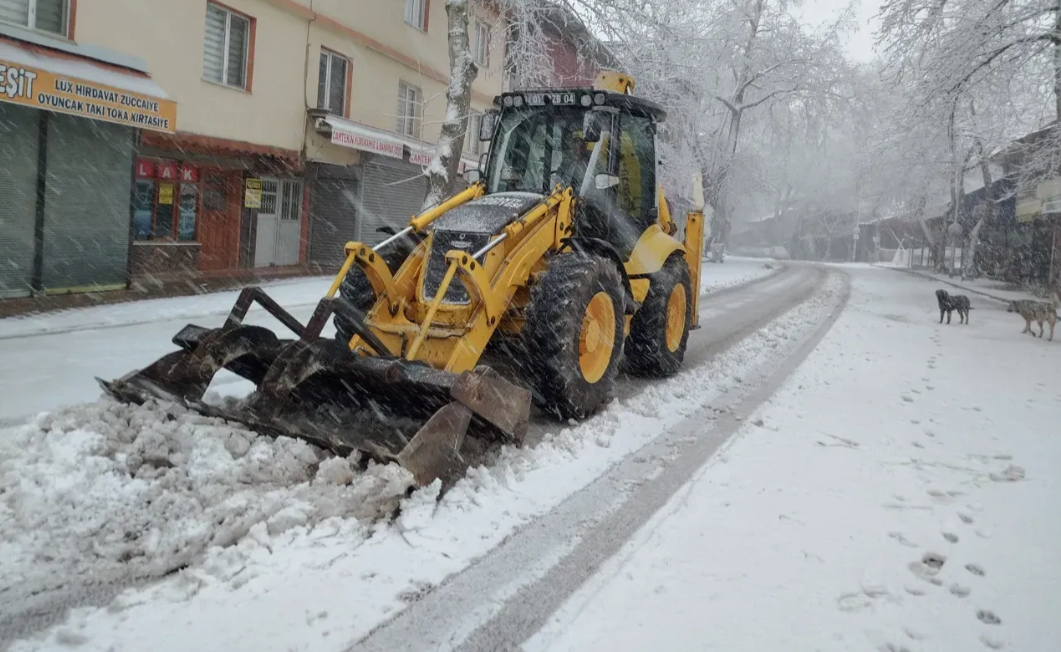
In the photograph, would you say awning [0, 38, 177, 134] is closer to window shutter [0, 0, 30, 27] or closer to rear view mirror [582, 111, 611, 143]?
window shutter [0, 0, 30, 27]

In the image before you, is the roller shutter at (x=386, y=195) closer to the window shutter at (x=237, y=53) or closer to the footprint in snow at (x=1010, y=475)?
the window shutter at (x=237, y=53)

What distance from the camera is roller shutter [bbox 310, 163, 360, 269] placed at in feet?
61.9

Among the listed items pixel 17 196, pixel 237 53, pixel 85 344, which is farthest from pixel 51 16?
pixel 85 344

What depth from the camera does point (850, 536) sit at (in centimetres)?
430

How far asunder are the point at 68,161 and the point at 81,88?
155 cm

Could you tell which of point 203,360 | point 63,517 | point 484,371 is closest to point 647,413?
point 484,371

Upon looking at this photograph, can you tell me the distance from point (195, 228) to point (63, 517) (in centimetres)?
1287

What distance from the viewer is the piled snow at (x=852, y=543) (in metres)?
3.33

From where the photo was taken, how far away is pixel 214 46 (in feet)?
47.2

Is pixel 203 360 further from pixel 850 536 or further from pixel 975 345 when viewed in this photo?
pixel 975 345

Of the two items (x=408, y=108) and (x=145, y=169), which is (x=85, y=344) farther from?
(x=408, y=108)

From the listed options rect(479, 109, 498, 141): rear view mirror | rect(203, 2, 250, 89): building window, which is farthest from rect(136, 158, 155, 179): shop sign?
rect(479, 109, 498, 141): rear view mirror

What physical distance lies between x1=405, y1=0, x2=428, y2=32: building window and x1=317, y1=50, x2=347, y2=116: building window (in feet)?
10.1

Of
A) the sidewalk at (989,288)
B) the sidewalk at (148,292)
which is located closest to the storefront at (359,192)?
the sidewalk at (148,292)
